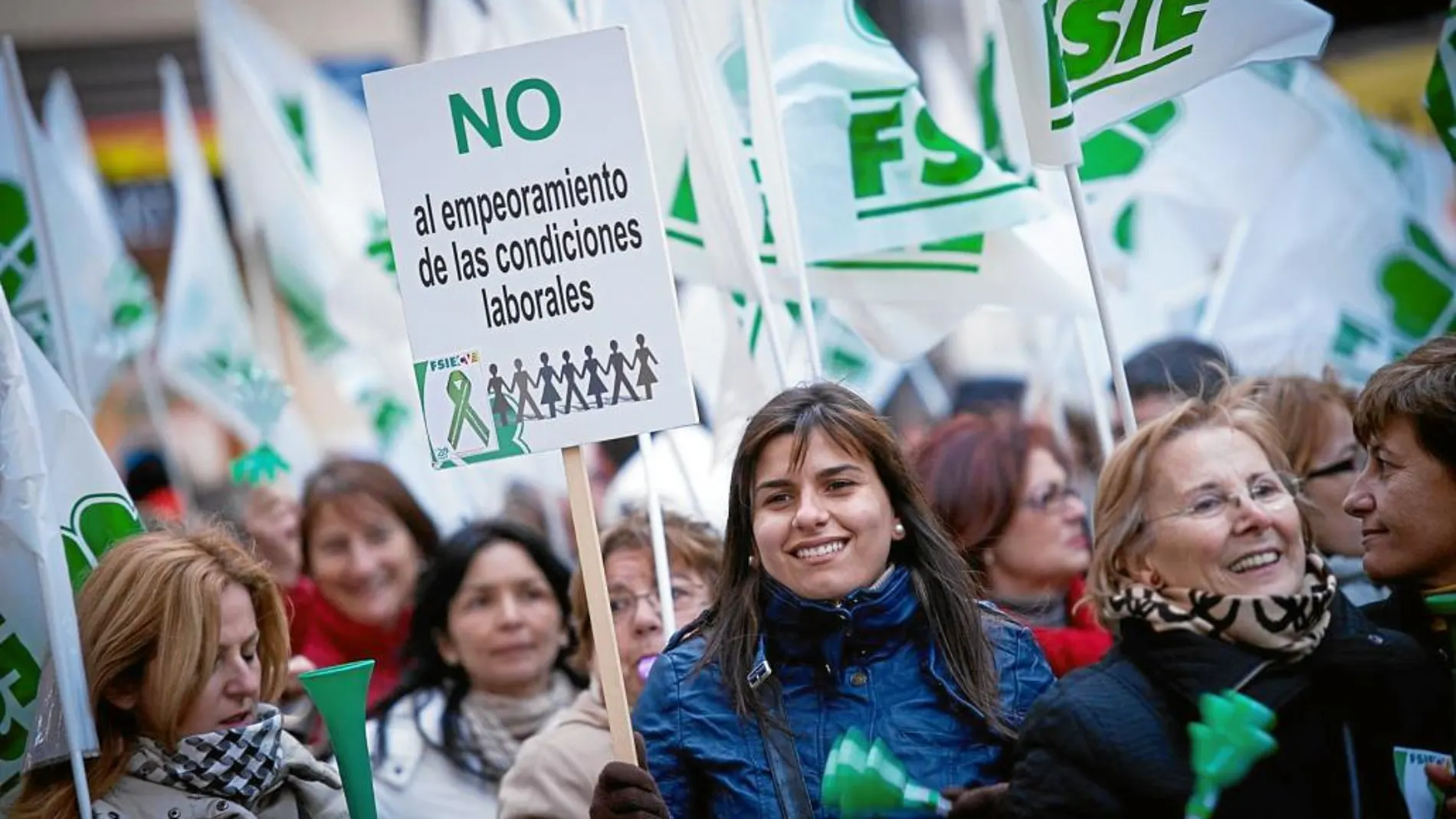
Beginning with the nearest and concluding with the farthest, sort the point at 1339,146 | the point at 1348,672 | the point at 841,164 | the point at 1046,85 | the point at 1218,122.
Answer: the point at 1348,672
the point at 1046,85
the point at 841,164
the point at 1218,122
the point at 1339,146

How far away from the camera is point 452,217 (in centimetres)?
402

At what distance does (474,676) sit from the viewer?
5.35 m

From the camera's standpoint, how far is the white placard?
13.0ft

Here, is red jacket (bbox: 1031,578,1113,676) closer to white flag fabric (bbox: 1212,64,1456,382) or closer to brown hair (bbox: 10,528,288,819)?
brown hair (bbox: 10,528,288,819)

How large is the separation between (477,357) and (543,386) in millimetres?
149

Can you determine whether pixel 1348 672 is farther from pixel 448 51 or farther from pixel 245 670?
pixel 448 51

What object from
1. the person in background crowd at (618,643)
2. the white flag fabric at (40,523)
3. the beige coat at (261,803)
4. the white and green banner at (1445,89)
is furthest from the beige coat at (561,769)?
the white and green banner at (1445,89)

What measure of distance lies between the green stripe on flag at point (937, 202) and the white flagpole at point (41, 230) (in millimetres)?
2191

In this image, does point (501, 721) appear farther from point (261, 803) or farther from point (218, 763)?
point (218, 763)

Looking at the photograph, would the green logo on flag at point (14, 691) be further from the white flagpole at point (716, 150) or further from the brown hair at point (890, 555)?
the white flagpole at point (716, 150)

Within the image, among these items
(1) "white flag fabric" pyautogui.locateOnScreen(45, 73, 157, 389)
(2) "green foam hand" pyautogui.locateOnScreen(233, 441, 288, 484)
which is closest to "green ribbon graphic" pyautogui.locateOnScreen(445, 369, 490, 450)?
(2) "green foam hand" pyautogui.locateOnScreen(233, 441, 288, 484)

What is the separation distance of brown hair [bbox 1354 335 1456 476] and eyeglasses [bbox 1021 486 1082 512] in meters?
1.66

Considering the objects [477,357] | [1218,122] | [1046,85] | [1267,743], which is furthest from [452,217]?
[1218,122]

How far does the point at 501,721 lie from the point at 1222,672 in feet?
8.22
